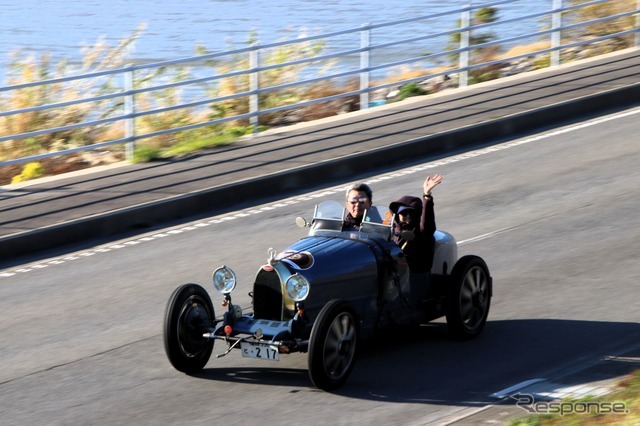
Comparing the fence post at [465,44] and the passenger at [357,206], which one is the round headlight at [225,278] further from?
the fence post at [465,44]

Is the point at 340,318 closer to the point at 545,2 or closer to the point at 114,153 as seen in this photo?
the point at 114,153

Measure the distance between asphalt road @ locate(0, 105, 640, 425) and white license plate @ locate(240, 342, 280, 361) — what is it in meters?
0.30

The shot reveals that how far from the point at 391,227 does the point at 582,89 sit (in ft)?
38.3

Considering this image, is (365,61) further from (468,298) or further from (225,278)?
(225,278)

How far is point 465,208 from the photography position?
1398 cm

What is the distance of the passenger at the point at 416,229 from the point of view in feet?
30.0

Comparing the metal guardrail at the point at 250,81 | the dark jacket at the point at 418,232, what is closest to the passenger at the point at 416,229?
the dark jacket at the point at 418,232

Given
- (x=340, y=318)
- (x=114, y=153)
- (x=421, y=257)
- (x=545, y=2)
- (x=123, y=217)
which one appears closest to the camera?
(x=340, y=318)

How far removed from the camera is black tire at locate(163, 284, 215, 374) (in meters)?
8.27

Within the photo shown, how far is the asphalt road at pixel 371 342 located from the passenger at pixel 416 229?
68cm

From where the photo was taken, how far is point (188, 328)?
8406mm

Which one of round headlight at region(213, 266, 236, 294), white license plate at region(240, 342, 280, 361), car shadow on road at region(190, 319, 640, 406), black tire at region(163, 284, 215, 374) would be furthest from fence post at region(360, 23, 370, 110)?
white license plate at region(240, 342, 280, 361)

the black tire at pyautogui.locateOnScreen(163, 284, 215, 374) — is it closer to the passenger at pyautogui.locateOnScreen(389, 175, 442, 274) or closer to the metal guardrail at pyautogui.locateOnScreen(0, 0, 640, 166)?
the passenger at pyautogui.locateOnScreen(389, 175, 442, 274)

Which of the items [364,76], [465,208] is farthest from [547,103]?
[465,208]
